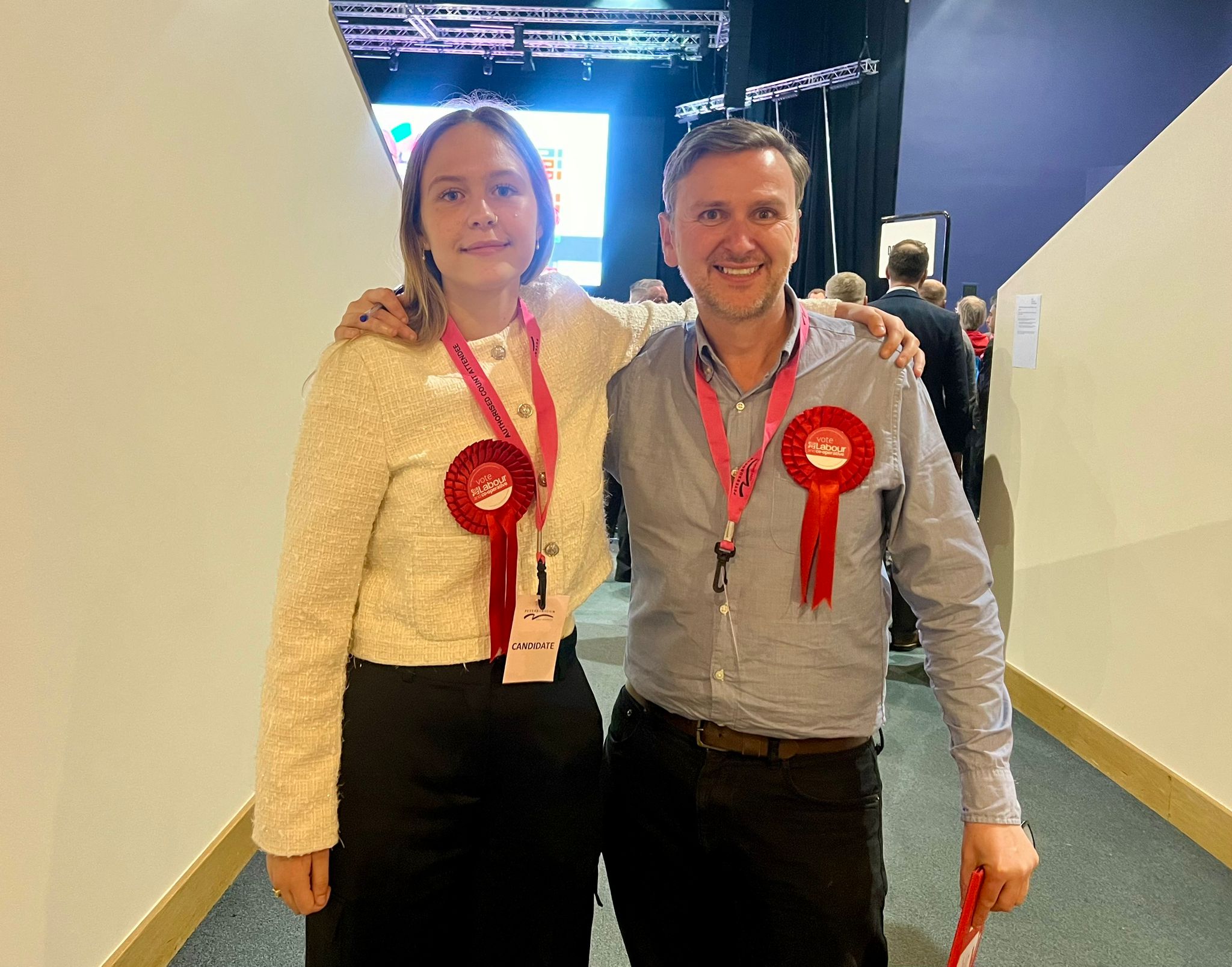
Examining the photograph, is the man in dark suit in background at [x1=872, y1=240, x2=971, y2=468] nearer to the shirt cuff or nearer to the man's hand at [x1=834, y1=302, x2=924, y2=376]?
the man's hand at [x1=834, y1=302, x2=924, y2=376]

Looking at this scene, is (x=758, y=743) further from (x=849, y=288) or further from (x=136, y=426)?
(x=849, y=288)

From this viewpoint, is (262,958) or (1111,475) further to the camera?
(1111,475)

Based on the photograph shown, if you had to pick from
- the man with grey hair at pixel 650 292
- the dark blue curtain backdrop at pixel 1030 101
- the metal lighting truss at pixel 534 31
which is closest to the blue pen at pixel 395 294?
the man with grey hair at pixel 650 292

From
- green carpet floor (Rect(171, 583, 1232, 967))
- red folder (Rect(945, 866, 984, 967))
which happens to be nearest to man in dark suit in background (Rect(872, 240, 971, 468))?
green carpet floor (Rect(171, 583, 1232, 967))


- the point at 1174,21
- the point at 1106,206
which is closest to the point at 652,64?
the point at 1174,21

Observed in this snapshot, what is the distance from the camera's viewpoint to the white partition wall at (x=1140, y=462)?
2.23 metres

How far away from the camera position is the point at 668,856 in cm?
128

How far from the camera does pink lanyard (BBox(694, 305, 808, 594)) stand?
1202 millimetres

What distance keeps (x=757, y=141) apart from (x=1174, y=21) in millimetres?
8231

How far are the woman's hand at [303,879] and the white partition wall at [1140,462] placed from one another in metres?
2.41

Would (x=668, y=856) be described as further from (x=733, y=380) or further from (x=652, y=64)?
(x=652, y=64)

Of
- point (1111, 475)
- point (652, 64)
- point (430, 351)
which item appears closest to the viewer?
point (430, 351)

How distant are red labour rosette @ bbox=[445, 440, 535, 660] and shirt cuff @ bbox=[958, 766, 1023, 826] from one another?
0.70 m

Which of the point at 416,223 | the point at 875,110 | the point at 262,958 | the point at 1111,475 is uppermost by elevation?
the point at 875,110
